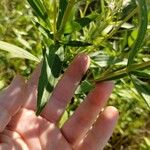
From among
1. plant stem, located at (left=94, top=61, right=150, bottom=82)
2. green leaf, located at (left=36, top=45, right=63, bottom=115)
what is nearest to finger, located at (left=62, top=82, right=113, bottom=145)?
plant stem, located at (left=94, top=61, right=150, bottom=82)

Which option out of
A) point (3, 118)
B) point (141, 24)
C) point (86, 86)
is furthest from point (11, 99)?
point (141, 24)

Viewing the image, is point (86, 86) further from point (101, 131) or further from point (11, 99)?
point (11, 99)

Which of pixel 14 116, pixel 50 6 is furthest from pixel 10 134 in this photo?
pixel 50 6

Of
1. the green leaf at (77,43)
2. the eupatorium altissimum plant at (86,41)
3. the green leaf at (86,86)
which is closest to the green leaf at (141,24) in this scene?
the eupatorium altissimum plant at (86,41)

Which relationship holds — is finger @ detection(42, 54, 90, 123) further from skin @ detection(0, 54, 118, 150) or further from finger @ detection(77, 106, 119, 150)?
finger @ detection(77, 106, 119, 150)

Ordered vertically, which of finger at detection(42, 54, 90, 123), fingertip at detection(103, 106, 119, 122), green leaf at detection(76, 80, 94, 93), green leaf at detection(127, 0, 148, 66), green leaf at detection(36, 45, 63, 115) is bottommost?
fingertip at detection(103, 106, 119, 122)

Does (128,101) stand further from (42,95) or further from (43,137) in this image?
(42,95)
